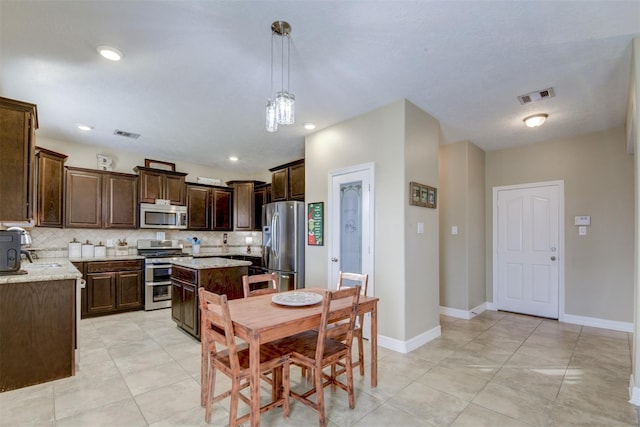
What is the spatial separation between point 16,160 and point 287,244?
322 cm

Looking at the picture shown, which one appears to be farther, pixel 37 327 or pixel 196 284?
pixel 196 284

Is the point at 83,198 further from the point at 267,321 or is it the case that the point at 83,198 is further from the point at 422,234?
the point at 422,234

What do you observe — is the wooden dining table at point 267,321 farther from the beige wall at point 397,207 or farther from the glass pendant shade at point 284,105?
the glass pendant shade at point 284,105

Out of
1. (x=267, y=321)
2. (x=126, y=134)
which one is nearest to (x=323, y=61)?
(x=267, y=321)

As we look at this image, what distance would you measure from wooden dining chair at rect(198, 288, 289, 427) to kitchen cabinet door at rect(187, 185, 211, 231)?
4.26 meters

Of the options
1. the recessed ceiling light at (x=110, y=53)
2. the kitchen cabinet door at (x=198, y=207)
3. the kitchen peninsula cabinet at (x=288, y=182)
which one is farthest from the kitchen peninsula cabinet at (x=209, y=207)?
the recessed ceiling light at (x=110, y=53)

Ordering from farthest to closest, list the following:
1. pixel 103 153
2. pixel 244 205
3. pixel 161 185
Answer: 1. pixel 244 205
2. pixel 161 185
3. pixel 103 153

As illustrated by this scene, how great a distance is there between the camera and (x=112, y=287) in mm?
4777

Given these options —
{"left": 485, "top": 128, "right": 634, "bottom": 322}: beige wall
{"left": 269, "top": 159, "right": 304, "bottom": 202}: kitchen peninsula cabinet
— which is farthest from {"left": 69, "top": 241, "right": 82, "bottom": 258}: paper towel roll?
{"left": 485, "top": 128, "right": 634, "bottom": 322}: beige wall

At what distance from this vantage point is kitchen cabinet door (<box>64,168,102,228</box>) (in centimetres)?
477

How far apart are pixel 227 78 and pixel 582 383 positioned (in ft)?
14.0

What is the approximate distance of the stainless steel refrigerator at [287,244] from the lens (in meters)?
4.80

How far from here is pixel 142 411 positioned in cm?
223

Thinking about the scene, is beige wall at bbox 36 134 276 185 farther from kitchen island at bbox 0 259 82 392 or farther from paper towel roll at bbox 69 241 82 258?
kitchen island at bbox 0 259 82 392
